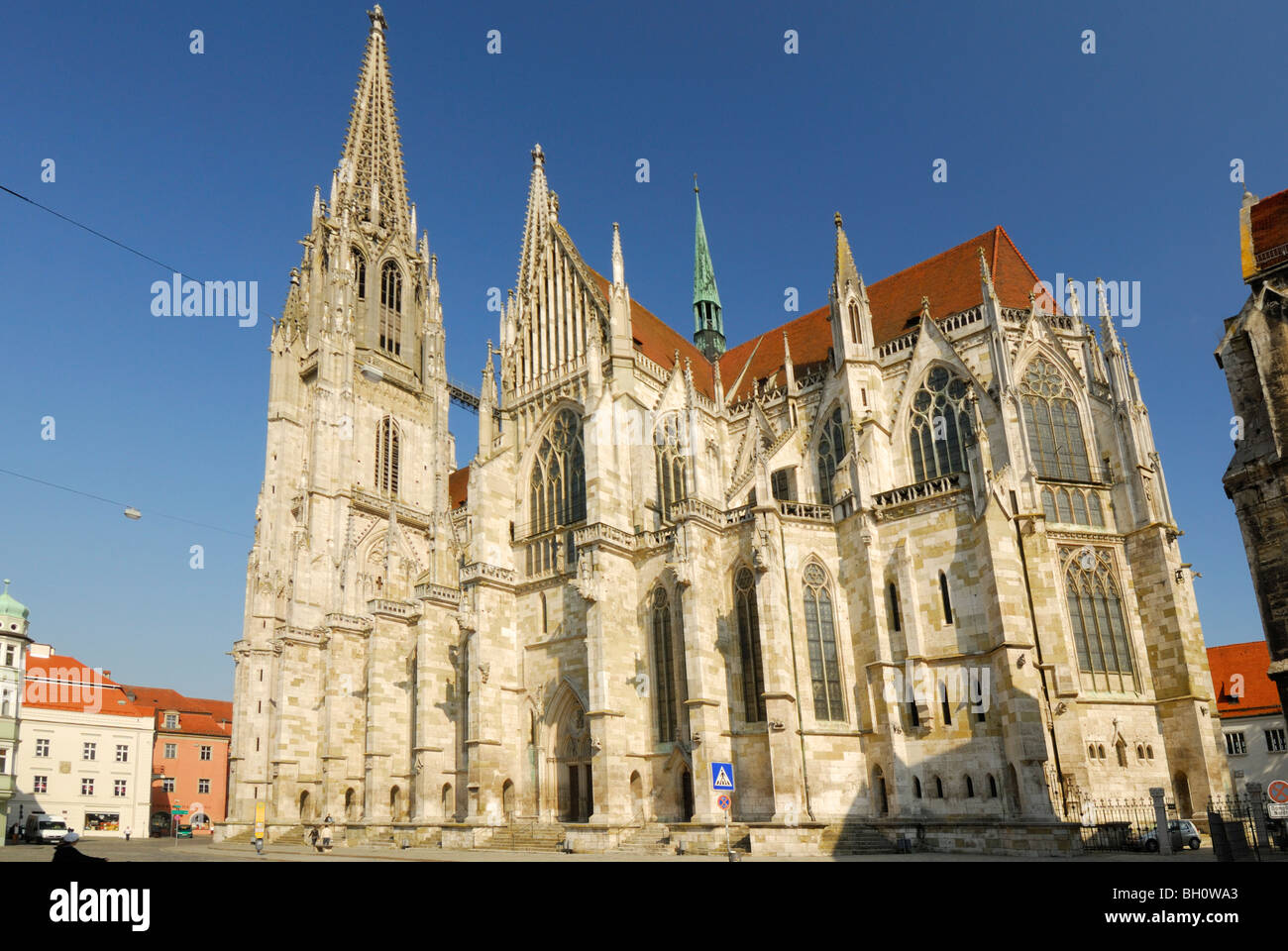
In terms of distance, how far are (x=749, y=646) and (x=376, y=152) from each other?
48646 mm

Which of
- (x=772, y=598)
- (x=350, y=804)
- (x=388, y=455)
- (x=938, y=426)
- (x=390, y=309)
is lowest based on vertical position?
(x=350, y=804)

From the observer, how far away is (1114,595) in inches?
1008

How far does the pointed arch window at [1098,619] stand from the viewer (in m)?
24.7

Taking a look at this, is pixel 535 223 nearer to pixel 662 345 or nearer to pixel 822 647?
pixel 662 345

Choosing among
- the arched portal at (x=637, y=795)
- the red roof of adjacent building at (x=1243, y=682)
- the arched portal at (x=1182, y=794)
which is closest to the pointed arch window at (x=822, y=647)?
the arched portal at (x=637, y=795)

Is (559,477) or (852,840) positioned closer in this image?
(852,840)

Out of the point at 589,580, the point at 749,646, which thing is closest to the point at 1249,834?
the point at 749,646

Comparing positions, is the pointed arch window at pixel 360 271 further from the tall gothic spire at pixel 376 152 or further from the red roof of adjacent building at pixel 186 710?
the red roof of adjacent building at pixel 186 710

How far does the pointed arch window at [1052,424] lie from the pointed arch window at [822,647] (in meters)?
8.23

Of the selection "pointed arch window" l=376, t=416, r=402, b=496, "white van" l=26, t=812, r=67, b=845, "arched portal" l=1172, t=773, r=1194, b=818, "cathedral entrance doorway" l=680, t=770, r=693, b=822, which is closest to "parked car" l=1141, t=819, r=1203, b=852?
"arched portal" l=1172, t=773, r=1194, b=818

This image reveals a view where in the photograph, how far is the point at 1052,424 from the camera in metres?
28.1
